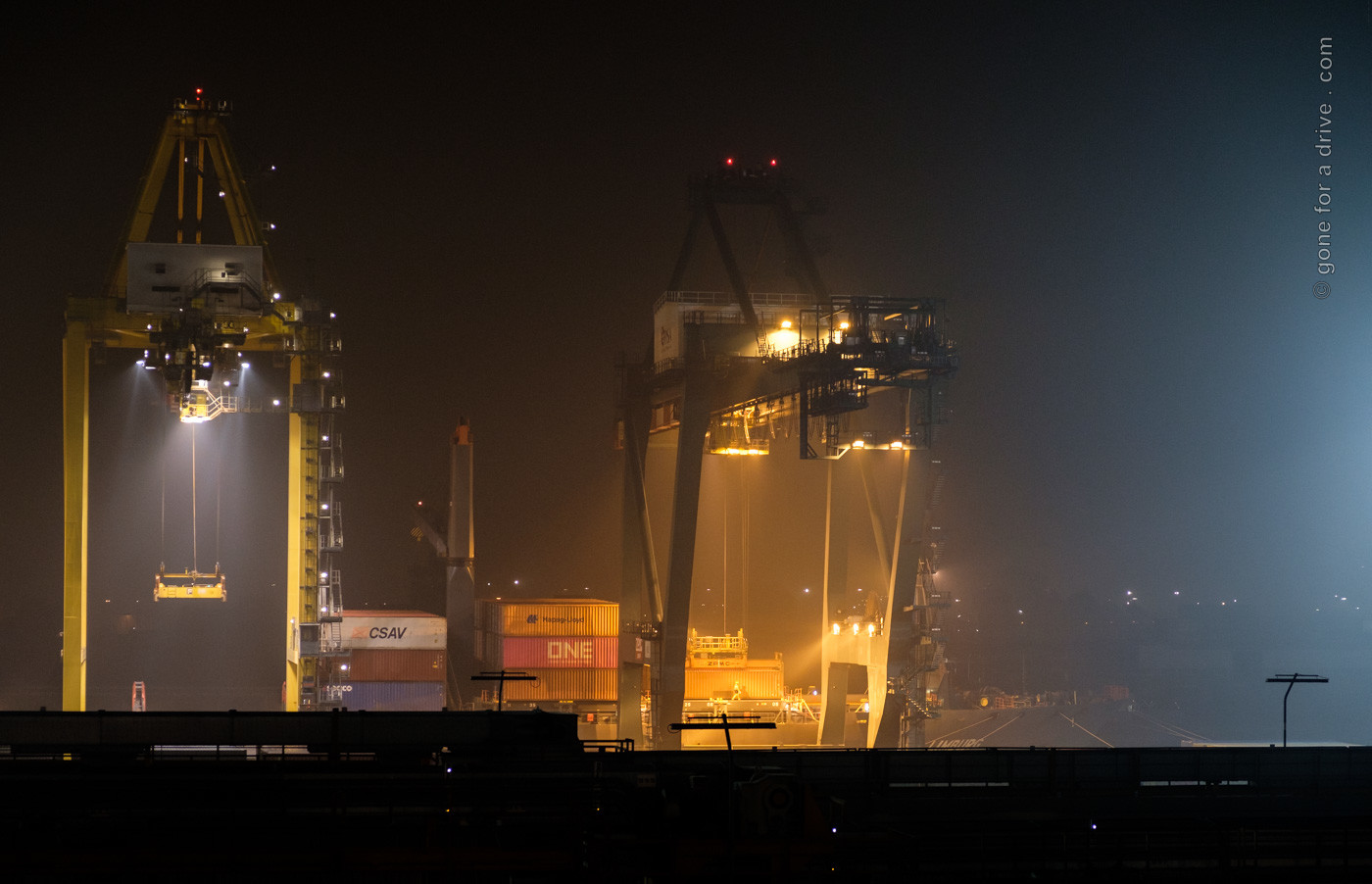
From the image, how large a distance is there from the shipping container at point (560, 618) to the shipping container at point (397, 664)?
2347mm

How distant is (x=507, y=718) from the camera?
17.0 metres

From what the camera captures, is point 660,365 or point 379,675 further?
point 379,675

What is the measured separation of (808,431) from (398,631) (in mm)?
15759

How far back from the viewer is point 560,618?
138 ft

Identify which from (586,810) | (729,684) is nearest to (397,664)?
(729,684)

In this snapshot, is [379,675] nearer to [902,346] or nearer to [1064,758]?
[902,346]

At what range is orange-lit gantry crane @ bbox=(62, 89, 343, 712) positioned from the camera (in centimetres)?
3219

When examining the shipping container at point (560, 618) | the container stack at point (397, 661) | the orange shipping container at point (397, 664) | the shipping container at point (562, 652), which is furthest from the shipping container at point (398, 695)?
the shipping container at point (560, 618)

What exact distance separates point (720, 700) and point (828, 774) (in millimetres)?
21756

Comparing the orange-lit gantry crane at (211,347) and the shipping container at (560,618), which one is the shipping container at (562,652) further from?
the orange-lit gantry crane at (211,347)

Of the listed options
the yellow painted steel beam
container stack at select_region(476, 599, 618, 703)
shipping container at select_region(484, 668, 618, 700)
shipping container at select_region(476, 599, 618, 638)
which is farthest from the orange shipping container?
the yellow painted steel beam

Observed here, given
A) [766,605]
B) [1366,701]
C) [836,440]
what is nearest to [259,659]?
[766,605]

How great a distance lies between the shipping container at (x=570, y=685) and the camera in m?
40.8

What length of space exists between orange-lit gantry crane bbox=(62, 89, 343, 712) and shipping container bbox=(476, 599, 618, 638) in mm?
7102
